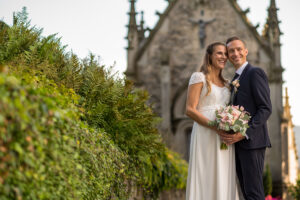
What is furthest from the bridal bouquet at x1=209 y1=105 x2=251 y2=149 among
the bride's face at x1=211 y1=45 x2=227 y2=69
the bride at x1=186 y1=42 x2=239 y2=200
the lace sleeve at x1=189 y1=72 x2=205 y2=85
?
the bride's face at x1=211 y1=45 x2=227 y2=69

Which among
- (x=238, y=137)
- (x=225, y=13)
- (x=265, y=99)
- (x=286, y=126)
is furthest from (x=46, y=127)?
(x=225, y=13)

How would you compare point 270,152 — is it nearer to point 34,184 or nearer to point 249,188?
point 249,188

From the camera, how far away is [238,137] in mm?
4461

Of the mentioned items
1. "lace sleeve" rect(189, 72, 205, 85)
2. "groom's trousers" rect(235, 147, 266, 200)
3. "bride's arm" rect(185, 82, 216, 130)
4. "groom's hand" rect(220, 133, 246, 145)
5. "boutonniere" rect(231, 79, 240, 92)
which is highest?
"lace sleeve" rect(189, 72, 205, 85)

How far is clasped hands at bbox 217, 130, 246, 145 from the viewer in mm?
4453

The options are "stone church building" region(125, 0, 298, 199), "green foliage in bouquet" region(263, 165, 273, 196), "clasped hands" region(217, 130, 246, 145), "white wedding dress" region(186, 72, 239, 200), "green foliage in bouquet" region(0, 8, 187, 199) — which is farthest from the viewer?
"stone church building" region(125, 0, 298, 199)

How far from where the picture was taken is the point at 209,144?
4746mm

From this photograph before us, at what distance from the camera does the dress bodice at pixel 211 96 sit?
15.9 ft

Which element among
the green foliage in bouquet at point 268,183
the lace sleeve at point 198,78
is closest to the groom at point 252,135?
the lace sleeve at point 198,78

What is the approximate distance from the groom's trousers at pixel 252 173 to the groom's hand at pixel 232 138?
16 cm

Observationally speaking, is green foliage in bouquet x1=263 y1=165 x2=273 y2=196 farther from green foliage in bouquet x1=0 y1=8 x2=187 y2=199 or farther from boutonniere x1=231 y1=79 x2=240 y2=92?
boutonniere x1=231 y1=79 x2=240 y2=92

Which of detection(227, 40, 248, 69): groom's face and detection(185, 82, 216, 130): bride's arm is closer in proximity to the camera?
detection(185, 82, 216, 130): bride's arm

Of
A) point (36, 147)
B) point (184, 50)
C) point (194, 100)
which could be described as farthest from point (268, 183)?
point (36, 147)

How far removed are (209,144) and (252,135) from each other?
53 centimetres
